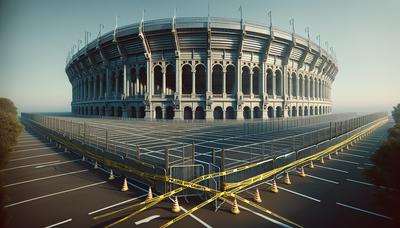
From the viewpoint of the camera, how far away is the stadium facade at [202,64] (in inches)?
1316

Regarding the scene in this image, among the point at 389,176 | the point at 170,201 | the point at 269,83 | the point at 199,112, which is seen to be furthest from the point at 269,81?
the point at 170,201

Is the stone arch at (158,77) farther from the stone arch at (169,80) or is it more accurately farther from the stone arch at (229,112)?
the stone arch at (229,112)

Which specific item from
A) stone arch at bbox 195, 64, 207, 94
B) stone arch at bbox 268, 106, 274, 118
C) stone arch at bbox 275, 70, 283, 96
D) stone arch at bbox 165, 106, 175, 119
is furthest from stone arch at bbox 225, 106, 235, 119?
stone arch at bbox 275, 70, 283, 96

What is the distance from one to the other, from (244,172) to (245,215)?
207 centimetres

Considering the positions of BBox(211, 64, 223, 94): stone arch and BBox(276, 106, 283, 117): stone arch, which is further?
BBox(211, 64, 223, 94): stone arch

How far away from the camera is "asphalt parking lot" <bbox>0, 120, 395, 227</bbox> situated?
535cm

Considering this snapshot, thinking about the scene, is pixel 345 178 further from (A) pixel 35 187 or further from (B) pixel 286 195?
(A) pixel 35 187

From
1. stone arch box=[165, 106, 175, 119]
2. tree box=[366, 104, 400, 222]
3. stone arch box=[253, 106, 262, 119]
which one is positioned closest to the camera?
tree box=[366, 104, 400, 222]

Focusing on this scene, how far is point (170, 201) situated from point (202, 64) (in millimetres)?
31949

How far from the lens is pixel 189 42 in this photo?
34000mm

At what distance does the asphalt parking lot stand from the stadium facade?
2615 cm

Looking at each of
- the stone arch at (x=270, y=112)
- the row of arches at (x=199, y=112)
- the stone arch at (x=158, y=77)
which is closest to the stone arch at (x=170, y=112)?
the row of arches at (x=199, y=112)

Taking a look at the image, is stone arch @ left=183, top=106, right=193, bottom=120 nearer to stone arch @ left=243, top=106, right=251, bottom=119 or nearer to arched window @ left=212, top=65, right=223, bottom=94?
arched window @ left=212, top=65, right=223, bottom=94

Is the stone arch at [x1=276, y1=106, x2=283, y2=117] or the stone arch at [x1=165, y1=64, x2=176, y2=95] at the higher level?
the stone arch at [x1=165, y1=64, x2=176, y2=95]
